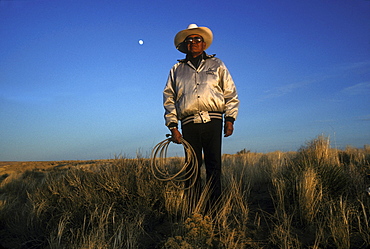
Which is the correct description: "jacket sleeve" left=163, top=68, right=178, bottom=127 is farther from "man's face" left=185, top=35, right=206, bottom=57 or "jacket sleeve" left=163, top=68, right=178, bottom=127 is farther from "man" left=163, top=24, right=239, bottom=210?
"man's face" left=185, top=35, right=206, bottom=57

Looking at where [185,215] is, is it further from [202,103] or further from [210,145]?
[202,103]

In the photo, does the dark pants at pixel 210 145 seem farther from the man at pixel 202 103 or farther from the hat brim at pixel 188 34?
the hat brim at pixel 188 34

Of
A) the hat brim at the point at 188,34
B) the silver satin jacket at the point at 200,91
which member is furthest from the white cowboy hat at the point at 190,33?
the silver satin jacket at the point at 200,91

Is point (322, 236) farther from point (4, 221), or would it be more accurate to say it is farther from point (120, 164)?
point (4, 221)

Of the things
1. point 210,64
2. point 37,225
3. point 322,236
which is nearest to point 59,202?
point 37,225

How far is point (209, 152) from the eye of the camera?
150 inches

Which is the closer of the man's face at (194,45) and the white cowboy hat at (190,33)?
the man's face at (194,45)

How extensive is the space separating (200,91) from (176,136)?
2.29 feet

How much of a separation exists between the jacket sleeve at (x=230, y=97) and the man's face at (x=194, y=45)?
0.45 meters

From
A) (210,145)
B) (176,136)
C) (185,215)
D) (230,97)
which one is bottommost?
(185,215)

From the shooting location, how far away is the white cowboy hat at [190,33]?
416cm

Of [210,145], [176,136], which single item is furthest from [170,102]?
[210,145]

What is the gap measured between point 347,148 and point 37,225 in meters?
9.03

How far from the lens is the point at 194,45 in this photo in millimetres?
4012
